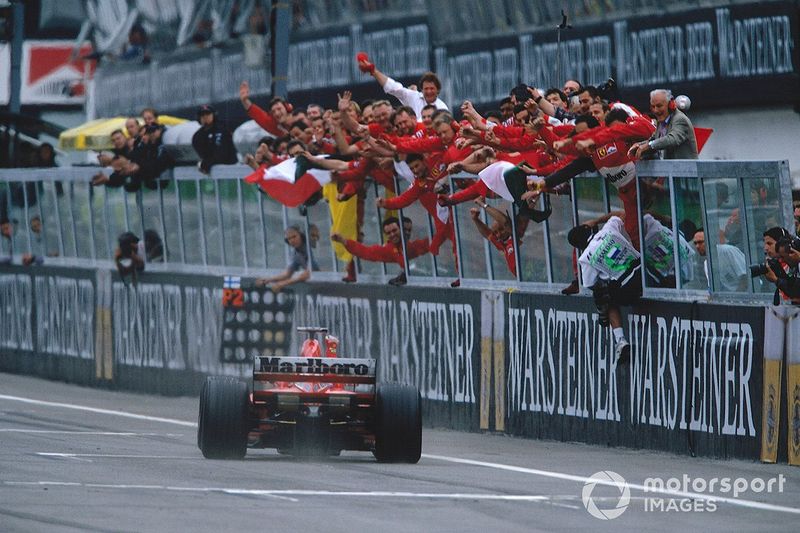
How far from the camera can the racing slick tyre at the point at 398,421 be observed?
54.3 feet

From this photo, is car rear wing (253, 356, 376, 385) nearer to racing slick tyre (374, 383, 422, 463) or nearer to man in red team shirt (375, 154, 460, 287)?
racing slick tyre (374, 383, 422, 463)

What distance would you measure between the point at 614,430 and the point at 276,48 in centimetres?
1004

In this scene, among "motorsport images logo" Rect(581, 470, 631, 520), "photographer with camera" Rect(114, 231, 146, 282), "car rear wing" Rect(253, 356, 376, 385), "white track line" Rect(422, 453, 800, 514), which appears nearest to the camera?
"motorsport images logo" Rect(581, 470, 631, 520)

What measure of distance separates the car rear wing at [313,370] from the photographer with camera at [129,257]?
41.6ft

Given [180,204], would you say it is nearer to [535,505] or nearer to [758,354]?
[758,354]

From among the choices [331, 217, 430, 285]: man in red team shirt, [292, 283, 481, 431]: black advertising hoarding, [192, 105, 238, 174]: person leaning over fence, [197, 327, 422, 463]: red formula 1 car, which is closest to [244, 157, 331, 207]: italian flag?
[331, 217, 430, 285]: man in red team shirt

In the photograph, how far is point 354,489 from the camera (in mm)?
14438

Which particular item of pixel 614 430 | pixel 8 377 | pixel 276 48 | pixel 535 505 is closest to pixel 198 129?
pixel 276 48

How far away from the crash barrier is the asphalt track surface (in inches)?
70.7

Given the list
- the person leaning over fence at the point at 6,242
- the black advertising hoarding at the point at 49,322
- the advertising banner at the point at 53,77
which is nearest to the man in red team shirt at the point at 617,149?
the black advertising hoarding at the point at 49,322

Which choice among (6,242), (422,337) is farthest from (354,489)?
(6,242)

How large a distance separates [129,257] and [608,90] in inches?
461

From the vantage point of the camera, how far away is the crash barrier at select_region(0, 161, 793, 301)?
1722cm

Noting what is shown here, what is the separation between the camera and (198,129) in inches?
1062
